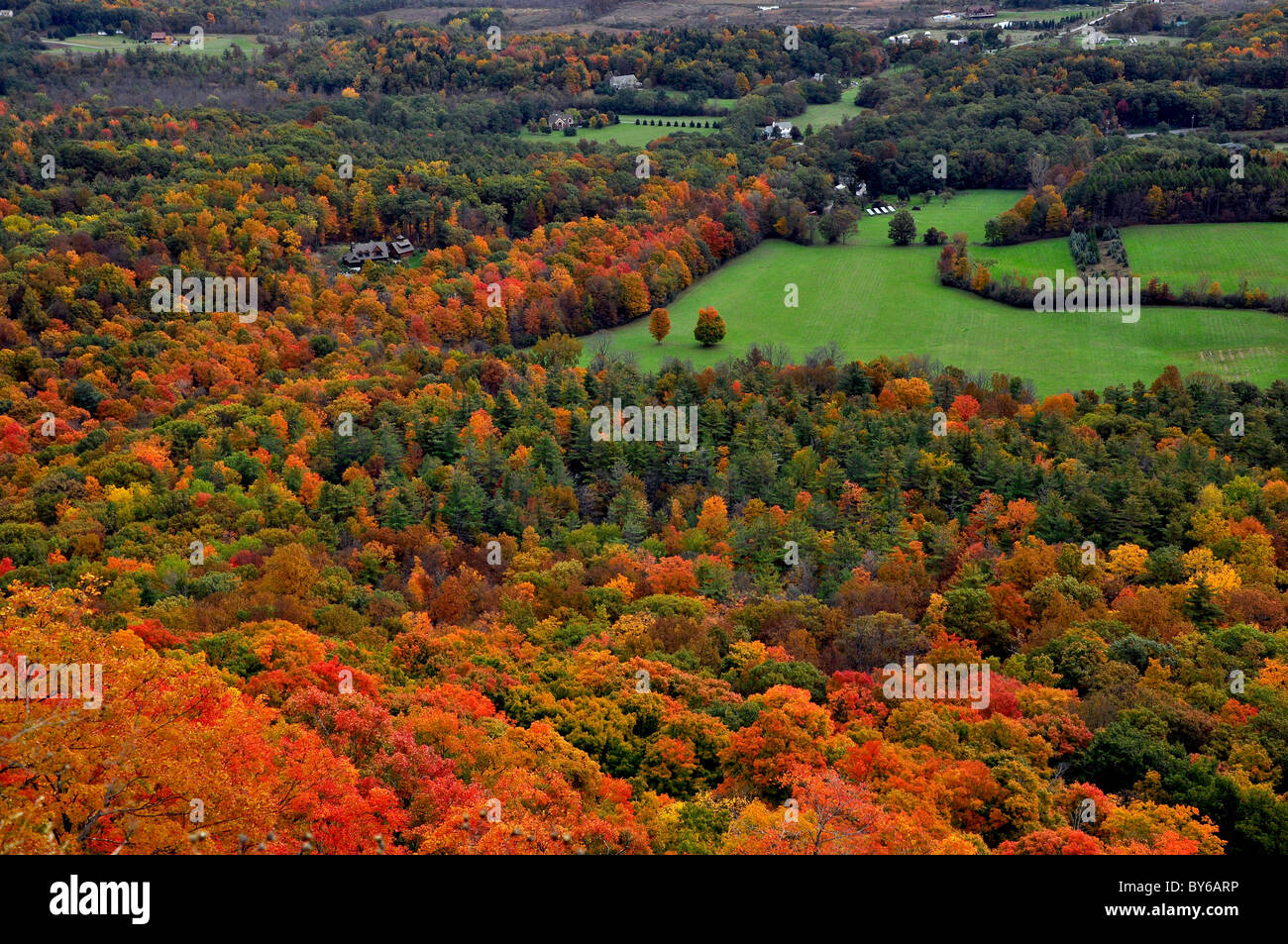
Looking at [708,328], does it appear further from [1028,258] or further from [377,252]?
[377,252]

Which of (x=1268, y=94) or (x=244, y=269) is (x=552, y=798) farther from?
(x=1268, y=94)

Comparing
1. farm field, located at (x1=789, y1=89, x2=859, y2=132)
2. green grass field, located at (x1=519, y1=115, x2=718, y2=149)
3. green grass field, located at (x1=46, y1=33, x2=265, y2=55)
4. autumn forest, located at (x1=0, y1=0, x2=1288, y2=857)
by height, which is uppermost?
green grass field, located at (x1=46, y1=33, x2=265, y2=55)

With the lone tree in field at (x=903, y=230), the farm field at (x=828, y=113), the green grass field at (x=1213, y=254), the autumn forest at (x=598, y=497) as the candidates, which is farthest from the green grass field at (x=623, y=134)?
the green grass field at (x=1213, y=254)

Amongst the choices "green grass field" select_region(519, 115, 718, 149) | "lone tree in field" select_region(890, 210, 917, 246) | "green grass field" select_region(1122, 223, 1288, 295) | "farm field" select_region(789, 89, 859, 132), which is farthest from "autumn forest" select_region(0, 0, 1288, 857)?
"lone tree in field" select_region(890, 210, 917, 246)

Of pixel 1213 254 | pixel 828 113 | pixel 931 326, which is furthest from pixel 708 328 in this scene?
pixel 828 113

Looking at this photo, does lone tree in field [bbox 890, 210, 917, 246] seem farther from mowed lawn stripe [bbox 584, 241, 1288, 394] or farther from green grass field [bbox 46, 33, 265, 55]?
green grass field [bbox 46, 33, 265, 55]
